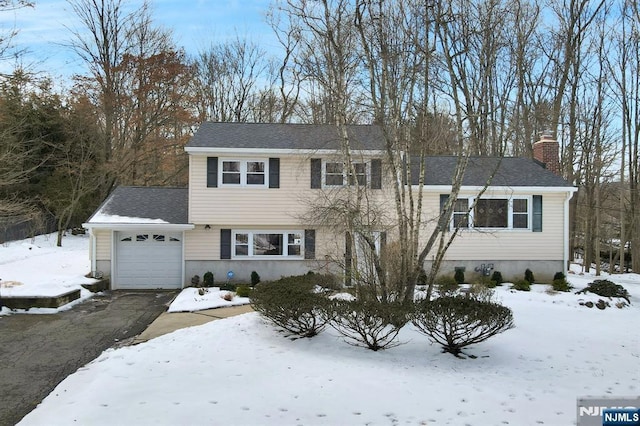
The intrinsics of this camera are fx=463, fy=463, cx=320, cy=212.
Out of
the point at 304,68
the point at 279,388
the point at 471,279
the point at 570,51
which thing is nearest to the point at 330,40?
the point at 304,68

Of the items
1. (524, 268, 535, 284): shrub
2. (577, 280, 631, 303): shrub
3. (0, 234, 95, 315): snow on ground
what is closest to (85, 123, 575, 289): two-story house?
(524, 268, 535, 284): shrub

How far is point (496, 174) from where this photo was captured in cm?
1756

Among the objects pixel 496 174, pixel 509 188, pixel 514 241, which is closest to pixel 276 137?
pixel 496 174

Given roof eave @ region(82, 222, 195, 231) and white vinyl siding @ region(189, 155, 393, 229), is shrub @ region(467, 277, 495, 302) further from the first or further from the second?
roof eave @ region(82, 222, 195, 231)

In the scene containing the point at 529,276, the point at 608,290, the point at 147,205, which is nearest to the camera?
the point at 608,290

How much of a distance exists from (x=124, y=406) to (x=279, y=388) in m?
1.75

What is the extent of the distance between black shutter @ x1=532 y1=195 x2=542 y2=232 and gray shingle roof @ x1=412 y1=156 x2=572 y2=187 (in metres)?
0.57

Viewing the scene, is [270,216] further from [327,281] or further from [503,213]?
[503,213]

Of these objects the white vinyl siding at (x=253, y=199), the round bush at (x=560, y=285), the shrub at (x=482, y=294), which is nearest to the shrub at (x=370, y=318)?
the shrub at (x=482, y=294)

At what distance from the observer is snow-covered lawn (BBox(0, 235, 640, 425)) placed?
4.97 meters

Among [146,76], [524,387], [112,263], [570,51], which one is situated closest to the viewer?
[524,387]

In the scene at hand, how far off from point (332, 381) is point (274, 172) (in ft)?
34.9

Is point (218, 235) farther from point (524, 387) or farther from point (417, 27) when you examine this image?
point (524, 387)

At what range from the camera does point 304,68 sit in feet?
36.1
